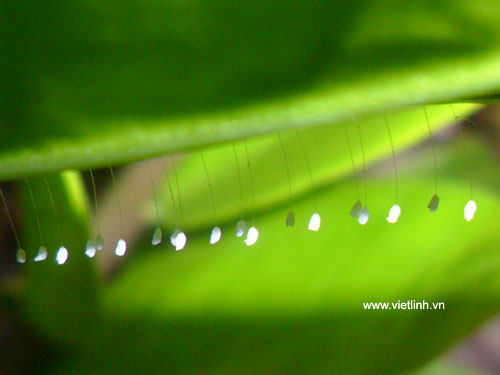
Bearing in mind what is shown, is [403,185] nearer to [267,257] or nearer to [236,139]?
[267,257]

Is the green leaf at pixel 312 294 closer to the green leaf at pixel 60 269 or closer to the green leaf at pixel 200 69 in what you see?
the green leaf at pixel 60 269

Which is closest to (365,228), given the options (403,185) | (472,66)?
(403,185)

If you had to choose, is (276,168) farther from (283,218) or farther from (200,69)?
(200,69)

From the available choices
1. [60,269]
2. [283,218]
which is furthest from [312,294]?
[60,269]

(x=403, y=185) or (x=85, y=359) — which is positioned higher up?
(x=403, y=185)

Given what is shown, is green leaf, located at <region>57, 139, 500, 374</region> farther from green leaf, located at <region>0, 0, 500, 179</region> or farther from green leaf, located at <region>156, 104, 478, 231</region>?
green leaf, located at <region>0, 0, 500, 179</region>

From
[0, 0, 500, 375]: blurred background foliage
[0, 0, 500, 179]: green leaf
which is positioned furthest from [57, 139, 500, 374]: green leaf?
[0, 0, 500, 179]: green leaf
